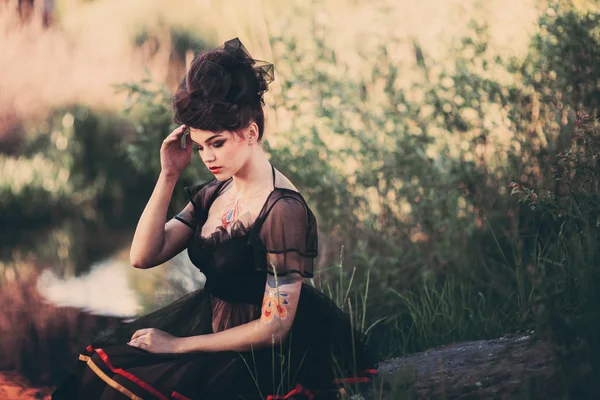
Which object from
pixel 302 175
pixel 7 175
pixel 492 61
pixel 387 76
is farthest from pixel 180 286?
pixel 7 175

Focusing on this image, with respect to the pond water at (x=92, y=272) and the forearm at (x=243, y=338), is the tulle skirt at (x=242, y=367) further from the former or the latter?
the pond water at (x=92, y=272)

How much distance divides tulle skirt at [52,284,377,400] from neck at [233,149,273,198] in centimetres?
44

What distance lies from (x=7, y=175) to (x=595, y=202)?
7.60m

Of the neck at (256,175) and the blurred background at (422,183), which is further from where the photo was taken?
the blurred background at (422,183)

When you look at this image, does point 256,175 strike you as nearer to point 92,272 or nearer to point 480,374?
point 480,374

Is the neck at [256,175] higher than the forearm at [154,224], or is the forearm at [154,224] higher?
the neck at [256,175]

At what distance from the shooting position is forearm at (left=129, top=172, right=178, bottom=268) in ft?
10.1

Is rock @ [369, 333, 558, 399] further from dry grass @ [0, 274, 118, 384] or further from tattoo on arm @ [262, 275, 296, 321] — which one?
dry grass @ [0, 274, 118, 384]

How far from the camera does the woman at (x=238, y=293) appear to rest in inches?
109

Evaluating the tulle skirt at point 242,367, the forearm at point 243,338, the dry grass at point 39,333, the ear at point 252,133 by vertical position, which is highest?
the ear at point 252,133

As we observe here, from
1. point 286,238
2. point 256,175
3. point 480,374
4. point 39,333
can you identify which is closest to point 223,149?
point 256,175

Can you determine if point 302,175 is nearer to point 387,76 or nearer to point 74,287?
point 387,76

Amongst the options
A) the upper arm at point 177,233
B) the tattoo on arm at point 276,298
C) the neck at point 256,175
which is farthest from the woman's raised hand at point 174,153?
the tattoo on arm at point 276,298

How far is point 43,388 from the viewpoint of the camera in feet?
14.6
